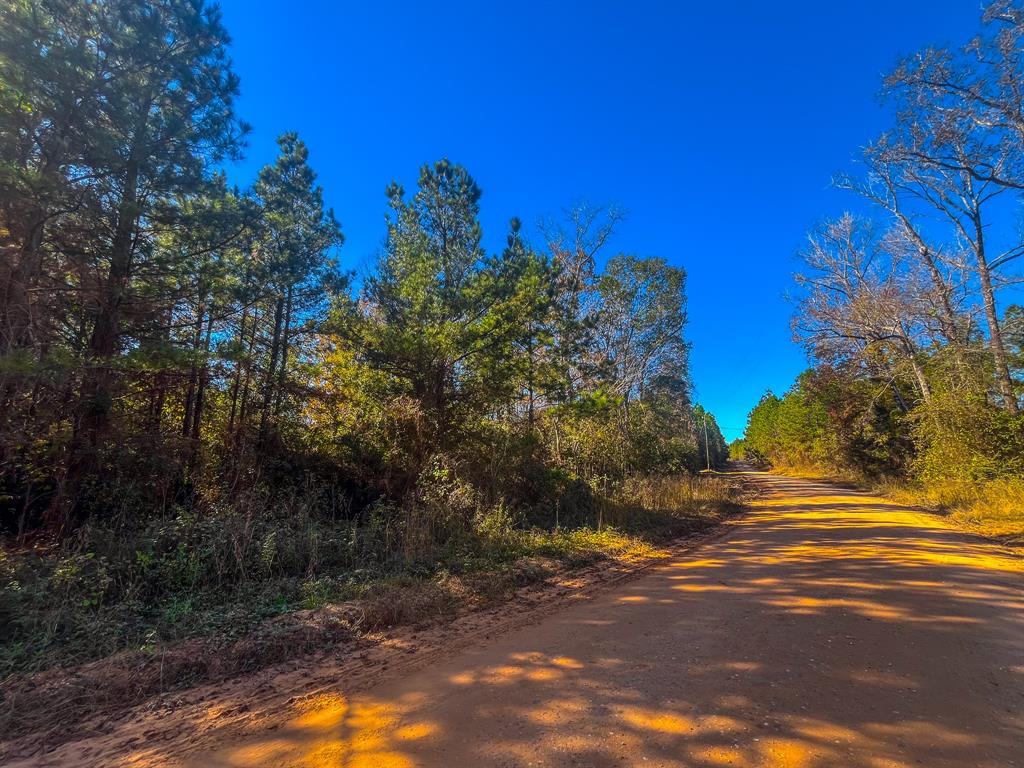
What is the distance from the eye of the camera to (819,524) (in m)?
12.0

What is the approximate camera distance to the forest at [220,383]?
565cm

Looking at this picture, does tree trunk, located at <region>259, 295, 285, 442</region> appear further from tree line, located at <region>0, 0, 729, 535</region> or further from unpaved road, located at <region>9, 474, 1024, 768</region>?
unpaved road, located at <region>9, 474, 1024, 768</region>

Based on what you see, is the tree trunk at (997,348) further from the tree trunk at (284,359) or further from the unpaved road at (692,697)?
the tree trunk at (284,359)

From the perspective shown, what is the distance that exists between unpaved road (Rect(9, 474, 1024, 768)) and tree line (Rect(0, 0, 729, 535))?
541cm

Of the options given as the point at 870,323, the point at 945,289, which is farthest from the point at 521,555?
the point at 870,323

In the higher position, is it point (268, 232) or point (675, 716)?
point (268, 232)

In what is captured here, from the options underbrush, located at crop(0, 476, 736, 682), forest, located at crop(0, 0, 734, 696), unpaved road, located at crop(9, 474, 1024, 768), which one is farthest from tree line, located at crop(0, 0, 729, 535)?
unpaved road, located at crop(9, 474, 1024, 768)

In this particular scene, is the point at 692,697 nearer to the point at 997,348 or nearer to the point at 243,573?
the point at 243,573

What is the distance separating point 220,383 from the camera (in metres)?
10.2

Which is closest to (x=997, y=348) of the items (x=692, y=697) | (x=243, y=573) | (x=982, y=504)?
(x=982, y=504)

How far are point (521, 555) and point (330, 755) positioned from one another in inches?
206

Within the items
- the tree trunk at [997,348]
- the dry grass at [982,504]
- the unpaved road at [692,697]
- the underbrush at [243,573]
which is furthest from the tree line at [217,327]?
the tree trunk at [997,348]

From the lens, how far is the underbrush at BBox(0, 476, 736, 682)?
4.26m

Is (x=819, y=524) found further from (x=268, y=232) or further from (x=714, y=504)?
(x=268, y=232)
